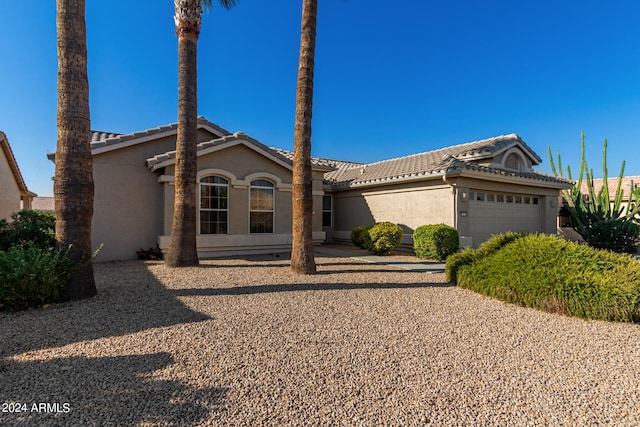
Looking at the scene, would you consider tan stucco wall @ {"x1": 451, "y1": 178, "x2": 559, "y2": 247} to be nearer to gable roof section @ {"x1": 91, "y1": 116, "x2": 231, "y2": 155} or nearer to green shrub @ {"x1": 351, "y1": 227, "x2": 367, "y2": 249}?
green shrub @ {"x1": 351, "y1": 227, "x2": 367, "y2": 249}

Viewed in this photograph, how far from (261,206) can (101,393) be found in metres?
10.7

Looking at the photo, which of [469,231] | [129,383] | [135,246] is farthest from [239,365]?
[469,231]

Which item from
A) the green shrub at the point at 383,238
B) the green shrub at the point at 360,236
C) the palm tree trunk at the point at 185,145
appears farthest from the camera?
the green shrub at the point at 360,236

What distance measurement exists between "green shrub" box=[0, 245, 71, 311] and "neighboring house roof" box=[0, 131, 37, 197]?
1424 centimetres

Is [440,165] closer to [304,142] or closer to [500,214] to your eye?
[500,214]

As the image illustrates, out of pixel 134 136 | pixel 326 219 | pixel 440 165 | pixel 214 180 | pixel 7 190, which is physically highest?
pixel 134 136

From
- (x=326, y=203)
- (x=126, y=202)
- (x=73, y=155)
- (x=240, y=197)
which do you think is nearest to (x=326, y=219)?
(x=326, y=203)

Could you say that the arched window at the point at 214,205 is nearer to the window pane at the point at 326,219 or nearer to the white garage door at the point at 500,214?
the window pane at the point at 326,219

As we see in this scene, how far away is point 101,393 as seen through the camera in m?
3.23

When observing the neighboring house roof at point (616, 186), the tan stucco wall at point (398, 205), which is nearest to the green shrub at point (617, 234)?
the tan stucco wall at point (398, 205)

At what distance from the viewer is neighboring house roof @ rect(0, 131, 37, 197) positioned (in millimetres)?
16062

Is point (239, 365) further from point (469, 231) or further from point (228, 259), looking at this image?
point (469, 231)

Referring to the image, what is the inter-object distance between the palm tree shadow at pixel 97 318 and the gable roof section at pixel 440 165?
10618 mm

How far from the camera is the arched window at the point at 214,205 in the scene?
12.5 m
